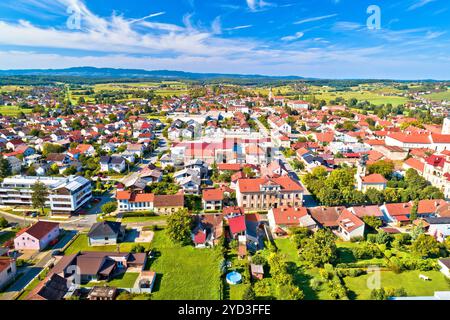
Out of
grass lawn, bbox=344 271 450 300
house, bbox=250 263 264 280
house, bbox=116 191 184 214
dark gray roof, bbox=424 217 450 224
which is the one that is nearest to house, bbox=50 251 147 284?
house, bbox=250 263 264 280

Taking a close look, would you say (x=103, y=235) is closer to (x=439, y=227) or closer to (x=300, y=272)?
(x=300, y=272)

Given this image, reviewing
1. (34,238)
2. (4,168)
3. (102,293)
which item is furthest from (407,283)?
(4,168)

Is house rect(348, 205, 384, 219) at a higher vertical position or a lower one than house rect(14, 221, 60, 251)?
higher

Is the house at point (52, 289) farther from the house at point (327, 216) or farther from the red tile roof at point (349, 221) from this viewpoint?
the red tile roof at point (349, 221)

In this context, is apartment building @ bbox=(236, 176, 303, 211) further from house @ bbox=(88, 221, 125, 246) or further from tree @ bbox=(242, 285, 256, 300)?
tree @ bbox=(242, 285, 256, 300)

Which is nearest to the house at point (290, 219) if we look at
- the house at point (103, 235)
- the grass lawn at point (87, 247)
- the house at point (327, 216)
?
the house at point (327, 216)
